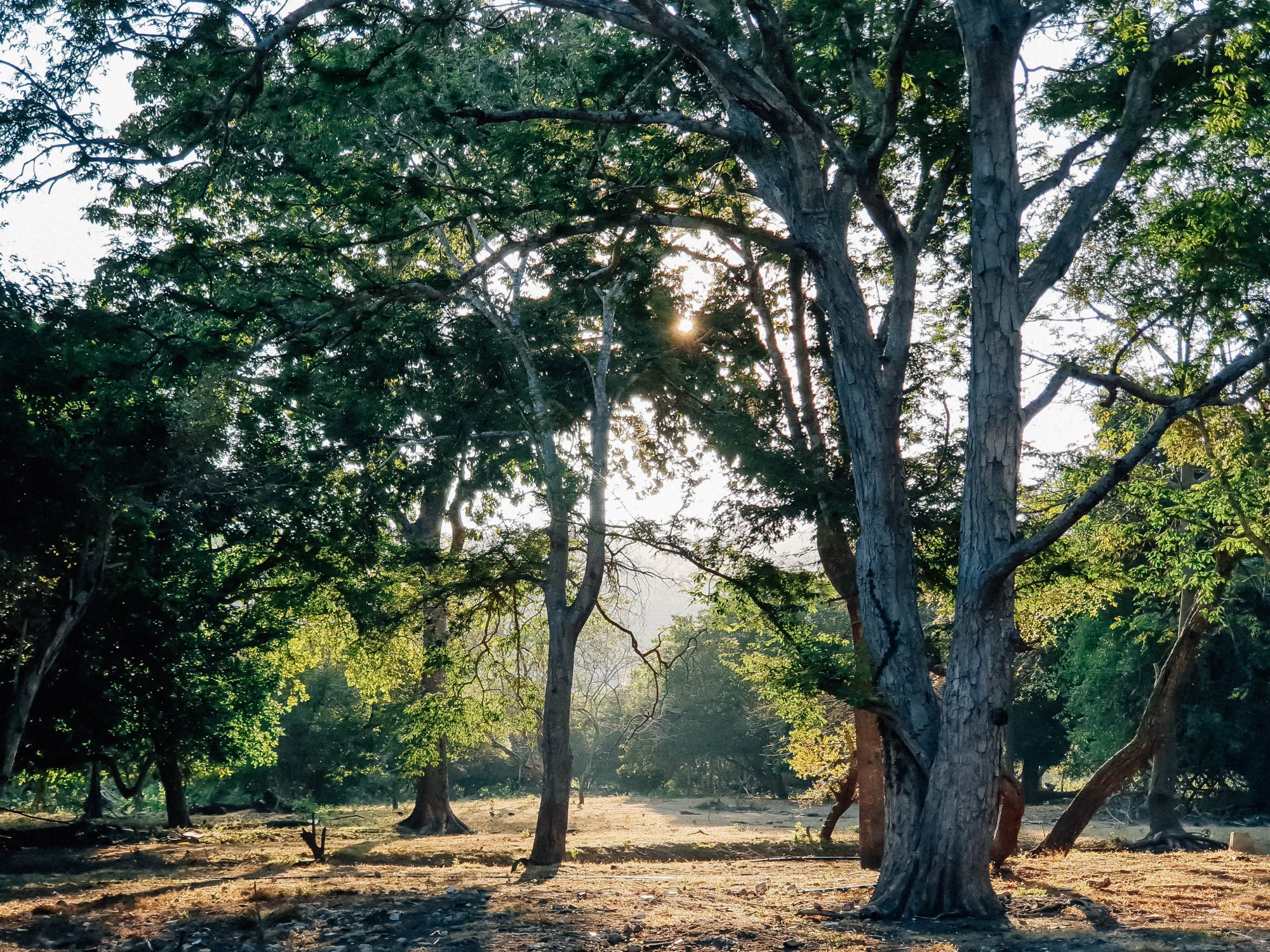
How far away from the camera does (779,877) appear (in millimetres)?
12695

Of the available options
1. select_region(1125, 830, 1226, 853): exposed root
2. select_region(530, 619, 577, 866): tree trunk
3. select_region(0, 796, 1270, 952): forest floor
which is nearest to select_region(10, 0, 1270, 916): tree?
select_region(0, 796, 1270, 952): forest floor

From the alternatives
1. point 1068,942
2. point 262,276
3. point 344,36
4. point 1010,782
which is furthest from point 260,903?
point 344,36

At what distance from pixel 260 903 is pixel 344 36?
25.1 ft

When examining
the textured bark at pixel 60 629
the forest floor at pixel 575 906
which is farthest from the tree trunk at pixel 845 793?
the textured bark at pixel 60 629

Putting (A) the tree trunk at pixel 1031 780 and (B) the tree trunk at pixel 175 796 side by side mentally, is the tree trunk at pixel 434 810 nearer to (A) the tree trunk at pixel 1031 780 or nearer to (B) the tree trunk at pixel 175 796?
(B) the tree trunk at pixel 175 796

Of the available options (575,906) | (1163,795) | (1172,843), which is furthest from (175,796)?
(1163,795)

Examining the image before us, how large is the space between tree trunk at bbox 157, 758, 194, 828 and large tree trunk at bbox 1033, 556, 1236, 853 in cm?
1895

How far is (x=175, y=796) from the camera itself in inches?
927

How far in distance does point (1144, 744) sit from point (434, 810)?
54.8 feet

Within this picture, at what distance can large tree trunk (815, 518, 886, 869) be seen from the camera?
551 inches

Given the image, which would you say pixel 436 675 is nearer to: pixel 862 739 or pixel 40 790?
pixel 40 790

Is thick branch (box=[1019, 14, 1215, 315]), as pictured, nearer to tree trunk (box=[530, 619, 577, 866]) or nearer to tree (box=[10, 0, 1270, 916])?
tree (box=[10, 0, 1270, 916])

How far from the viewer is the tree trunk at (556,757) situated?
1600cm

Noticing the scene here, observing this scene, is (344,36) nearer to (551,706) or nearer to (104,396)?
(104,396)
